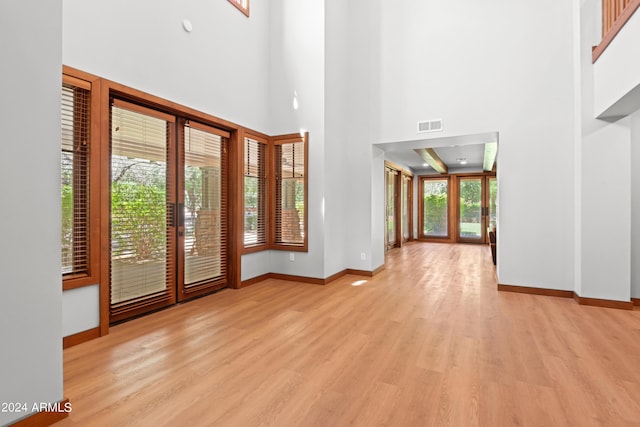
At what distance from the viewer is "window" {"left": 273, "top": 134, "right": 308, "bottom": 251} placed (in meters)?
5.01

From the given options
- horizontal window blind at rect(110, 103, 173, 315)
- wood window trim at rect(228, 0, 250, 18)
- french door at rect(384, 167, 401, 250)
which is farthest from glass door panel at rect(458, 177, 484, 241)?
horizontal window blind at rect(110, 103, 173, 315)

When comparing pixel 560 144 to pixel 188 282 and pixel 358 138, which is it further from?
pixel 188 282

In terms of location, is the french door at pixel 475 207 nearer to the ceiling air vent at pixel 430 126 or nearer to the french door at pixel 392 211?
the french door at pixel 392 211

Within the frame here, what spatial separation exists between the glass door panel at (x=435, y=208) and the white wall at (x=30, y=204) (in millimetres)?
11046

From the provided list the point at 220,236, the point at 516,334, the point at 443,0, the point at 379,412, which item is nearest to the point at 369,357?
the point at 379,412

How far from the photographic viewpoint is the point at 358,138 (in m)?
5.46

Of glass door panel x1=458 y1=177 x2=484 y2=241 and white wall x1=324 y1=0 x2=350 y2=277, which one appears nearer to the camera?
white wall x1=324 y1=0 x2=350 y2=277

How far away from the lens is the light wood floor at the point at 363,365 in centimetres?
179

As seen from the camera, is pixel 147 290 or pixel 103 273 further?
pixel 147 290

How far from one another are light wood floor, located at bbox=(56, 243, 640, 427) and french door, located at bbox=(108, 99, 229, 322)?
15.1 inches

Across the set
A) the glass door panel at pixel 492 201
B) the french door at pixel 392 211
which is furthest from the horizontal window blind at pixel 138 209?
the glass door panel at pixel 492 201

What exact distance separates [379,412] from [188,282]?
9.74 feet

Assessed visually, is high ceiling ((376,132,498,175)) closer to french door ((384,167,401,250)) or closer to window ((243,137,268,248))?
french door ((384,167,401,250))

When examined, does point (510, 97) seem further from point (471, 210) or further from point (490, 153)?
point (471, 210)
